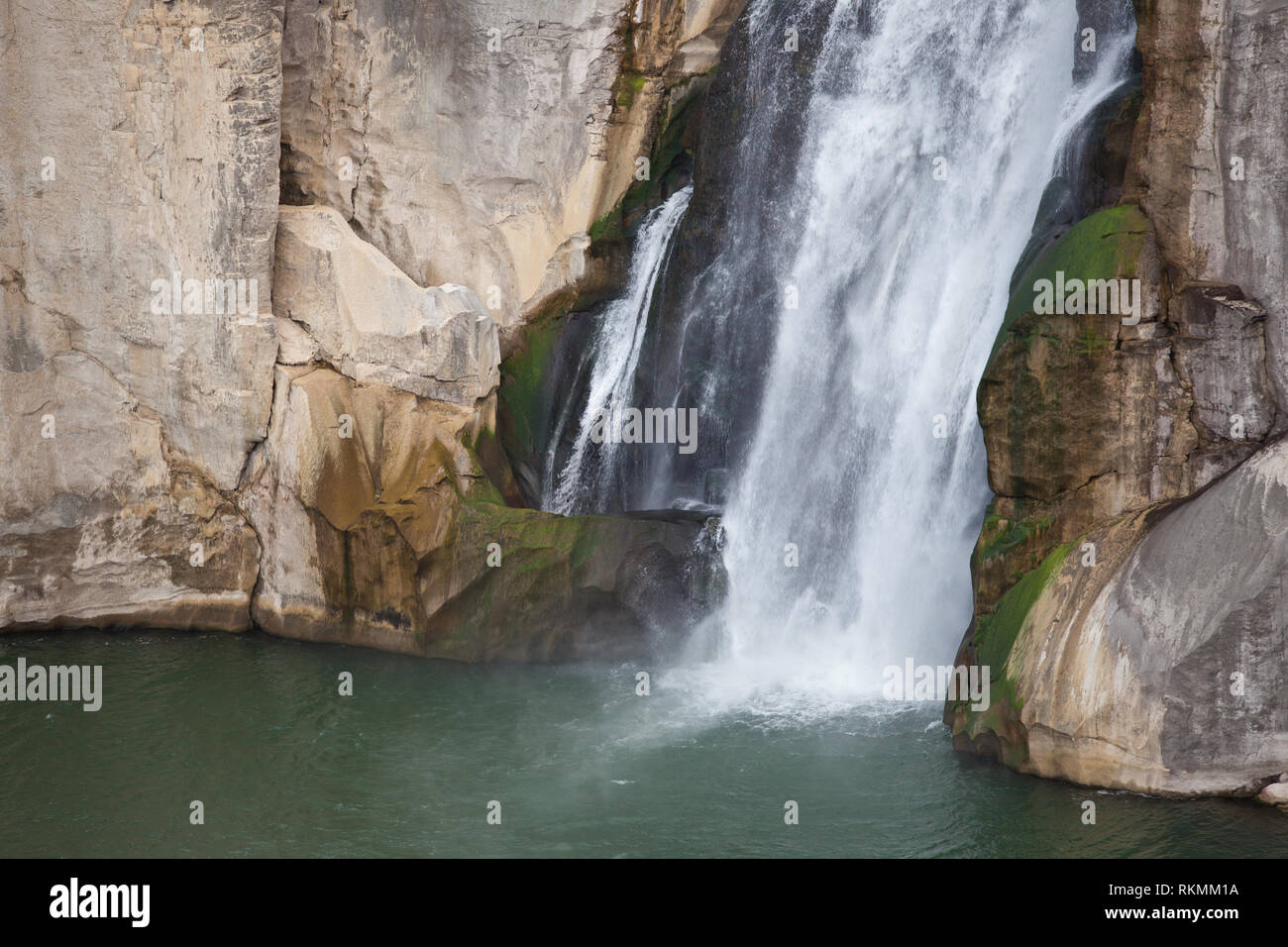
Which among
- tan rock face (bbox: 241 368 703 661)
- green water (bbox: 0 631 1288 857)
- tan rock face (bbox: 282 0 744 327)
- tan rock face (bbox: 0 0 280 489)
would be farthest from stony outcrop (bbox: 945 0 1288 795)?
tan rock face (bbox: 0 0 280 489)

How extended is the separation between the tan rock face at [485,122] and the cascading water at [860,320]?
148cm

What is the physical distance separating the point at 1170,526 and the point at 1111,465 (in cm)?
75

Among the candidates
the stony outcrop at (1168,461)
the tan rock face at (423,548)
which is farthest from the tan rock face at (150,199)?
the stony outcrop at (1168,461)

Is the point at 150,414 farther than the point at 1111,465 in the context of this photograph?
Yes

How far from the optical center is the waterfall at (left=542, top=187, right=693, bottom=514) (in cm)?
1727

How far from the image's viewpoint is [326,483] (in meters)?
16.2

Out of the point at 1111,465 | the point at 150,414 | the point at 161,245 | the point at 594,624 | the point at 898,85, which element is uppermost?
the point at 898,85

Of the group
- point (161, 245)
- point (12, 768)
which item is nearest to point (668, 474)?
point (161, 245)

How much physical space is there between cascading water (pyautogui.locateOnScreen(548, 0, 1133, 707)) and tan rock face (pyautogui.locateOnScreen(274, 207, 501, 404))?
1894 mm

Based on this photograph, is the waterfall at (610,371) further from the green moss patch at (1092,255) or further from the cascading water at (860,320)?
the green moss patch at (1092,255)

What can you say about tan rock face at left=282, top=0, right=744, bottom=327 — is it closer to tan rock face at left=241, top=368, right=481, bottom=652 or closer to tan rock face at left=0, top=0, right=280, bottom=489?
tan rock face at left=0, top=0, right=280, bottom=489

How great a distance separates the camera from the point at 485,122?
703 inches

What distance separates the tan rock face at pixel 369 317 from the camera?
53.8 ft
